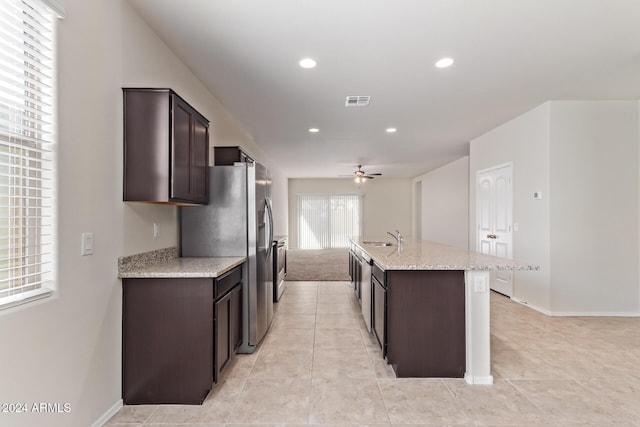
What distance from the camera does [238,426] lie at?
1.86 meters

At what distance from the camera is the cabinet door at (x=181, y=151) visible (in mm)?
2094

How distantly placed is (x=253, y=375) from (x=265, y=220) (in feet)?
4.71

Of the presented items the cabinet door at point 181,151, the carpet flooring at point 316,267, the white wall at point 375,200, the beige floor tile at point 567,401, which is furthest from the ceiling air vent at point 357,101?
the white wall at point 375,200

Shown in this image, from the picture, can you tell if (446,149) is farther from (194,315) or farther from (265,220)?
(194,315)

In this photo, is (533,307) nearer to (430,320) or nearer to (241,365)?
(430,320)

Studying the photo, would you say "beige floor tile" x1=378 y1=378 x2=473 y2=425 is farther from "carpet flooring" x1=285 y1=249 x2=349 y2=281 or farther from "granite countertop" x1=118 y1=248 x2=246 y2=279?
"carpet flooring" x1=285 y1=249 x2=349 y2=281

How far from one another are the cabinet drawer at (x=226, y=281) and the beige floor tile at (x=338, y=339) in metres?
1.07

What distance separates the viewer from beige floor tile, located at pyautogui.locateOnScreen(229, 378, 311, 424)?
193 centimetres

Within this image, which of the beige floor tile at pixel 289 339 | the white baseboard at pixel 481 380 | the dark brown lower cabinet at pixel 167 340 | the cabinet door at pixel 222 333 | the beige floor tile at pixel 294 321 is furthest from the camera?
the beige floor tile at pixel 294 321

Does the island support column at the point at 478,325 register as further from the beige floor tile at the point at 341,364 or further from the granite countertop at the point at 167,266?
the granite countertop at the point at 167,266

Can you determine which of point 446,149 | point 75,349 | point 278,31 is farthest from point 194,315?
point 446,149

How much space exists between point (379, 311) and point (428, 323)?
45cm

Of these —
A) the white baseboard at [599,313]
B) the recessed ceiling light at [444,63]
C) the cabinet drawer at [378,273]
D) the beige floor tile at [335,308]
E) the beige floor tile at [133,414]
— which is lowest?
the beige floor tile at [335,308]

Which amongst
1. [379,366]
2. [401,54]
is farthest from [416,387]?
[401,54]
